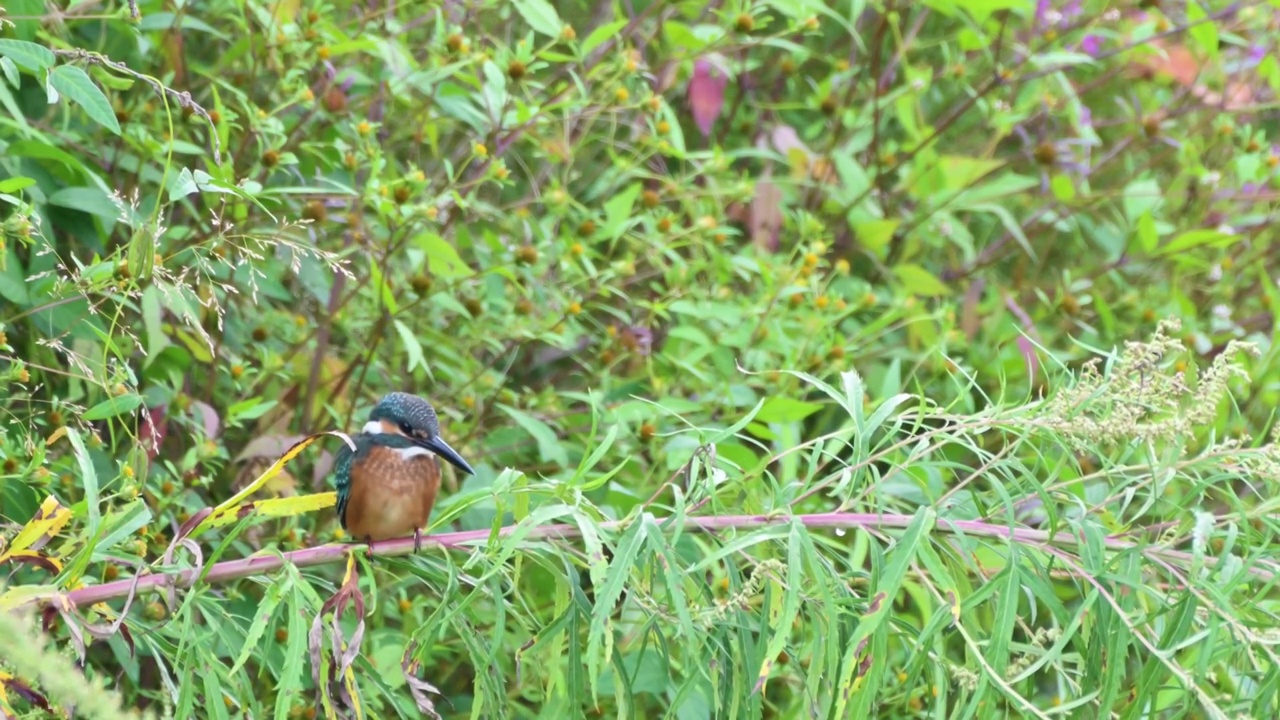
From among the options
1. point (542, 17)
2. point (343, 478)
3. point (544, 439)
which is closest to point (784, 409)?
point (544, 439)

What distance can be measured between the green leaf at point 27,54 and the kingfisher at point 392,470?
30.8 inches

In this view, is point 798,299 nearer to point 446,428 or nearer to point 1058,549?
point 446,428

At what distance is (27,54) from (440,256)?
33.5 inches

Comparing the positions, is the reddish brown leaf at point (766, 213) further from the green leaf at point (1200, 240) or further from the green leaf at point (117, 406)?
the green leaf at point (117, 406)

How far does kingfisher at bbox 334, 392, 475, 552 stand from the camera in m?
2.12

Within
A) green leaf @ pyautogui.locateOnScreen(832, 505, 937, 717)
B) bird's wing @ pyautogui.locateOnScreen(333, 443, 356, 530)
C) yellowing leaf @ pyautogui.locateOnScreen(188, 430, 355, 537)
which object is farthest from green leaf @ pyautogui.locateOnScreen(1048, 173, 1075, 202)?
yellowing leaf @ pyautogui.locateOnScreen(188, 430, 355, 537)

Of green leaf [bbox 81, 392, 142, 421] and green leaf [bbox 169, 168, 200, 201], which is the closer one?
green leaf [bbox 169, 168, 200, 201]

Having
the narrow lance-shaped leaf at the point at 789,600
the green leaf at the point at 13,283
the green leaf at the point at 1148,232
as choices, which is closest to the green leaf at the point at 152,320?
the green leaf at the point at 13,283

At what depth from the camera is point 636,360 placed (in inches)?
117

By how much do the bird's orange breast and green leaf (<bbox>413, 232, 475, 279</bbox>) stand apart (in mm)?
335

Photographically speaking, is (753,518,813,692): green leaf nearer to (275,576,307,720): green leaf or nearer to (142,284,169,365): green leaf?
(275,576,307,720): green leaf

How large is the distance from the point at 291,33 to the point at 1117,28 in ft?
8.08

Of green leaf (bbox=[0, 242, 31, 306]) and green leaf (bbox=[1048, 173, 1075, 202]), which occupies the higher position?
green leaf (bbox=[0, 242, 31, 306])

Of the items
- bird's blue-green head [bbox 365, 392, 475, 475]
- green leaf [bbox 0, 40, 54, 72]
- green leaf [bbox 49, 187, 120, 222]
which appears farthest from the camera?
bird's blue-green head [bbox 365, 392, 475, 475]
